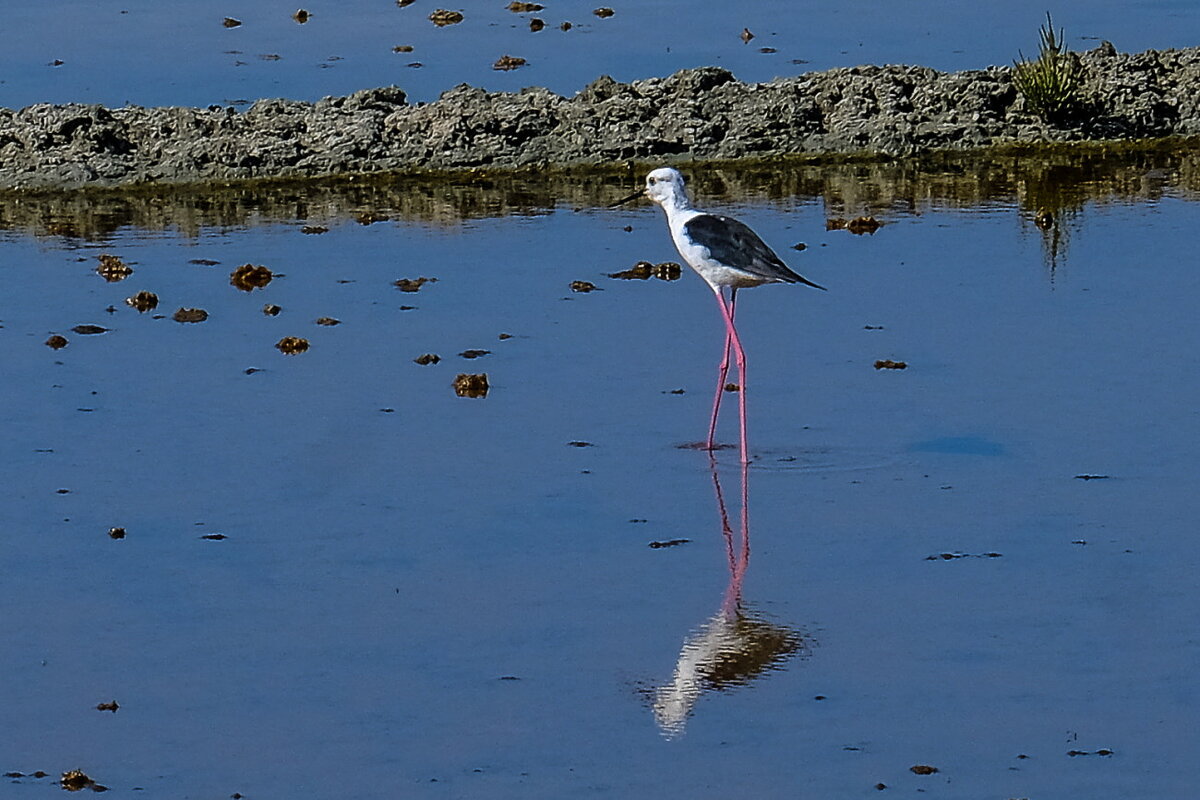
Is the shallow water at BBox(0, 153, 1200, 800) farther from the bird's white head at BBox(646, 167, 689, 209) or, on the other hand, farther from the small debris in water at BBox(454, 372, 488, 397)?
the bird's white head at BBox(646, 167, 689, 209)

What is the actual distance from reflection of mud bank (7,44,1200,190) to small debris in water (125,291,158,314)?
3440 mm

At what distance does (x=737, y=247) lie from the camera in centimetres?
937

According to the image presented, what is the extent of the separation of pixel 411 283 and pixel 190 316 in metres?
1.26

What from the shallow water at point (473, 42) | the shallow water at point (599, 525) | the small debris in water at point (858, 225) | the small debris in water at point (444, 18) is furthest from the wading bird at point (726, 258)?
the small debris in water at point (444, 18)

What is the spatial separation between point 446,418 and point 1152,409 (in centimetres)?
288

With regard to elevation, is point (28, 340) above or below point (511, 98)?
below

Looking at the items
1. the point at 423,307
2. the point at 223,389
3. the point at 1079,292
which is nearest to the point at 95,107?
the point at 423,307

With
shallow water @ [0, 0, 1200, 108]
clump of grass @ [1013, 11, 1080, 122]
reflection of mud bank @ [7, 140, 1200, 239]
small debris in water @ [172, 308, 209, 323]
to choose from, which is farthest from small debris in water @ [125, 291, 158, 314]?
clump of grass @ [1013, 11, 1080, 122]

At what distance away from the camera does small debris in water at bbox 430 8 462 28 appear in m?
21.6

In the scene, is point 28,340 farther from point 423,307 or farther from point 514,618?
point 514,618

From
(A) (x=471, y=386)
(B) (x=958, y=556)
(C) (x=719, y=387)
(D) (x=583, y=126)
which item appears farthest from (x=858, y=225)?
(B) (x=958, y=556)

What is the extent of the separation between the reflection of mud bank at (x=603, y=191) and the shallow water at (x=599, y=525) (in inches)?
36.4

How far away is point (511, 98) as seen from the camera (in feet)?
53.0

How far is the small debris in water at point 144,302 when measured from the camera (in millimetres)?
11516
